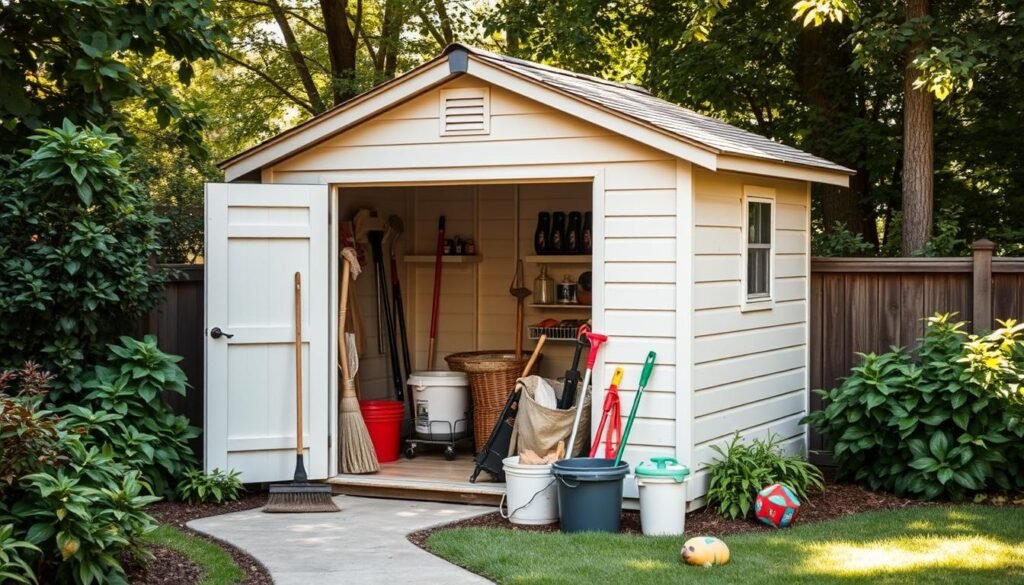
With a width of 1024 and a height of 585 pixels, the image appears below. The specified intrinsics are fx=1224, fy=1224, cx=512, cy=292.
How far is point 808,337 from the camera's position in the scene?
29.7ft

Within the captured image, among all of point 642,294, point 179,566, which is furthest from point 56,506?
point 642,294

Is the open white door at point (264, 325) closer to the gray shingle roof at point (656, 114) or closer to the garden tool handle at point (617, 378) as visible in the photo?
the gray shingle roof at point (656, 114)

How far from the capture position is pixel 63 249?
6.98 meters

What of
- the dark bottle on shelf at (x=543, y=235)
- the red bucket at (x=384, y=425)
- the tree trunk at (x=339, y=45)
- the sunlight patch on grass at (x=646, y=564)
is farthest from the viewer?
the tree trunk at (x=339, y=45)

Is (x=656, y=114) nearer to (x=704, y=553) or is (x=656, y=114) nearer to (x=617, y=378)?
(x=617, y=378)

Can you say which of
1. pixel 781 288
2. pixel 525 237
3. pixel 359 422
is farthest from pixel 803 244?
pixel 359 422

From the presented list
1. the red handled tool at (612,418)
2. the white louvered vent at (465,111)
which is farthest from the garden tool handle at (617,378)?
the white louvered vent at (465,111)

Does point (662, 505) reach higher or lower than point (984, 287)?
lower

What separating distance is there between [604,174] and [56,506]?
370cm

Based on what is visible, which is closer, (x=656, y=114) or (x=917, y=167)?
(x=656, y=114)

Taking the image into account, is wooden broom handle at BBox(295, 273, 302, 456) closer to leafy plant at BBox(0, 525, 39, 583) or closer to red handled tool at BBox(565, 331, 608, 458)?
red handled tool at BBox(565, 331, 608, 458)

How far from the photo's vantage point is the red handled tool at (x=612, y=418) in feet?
23.4

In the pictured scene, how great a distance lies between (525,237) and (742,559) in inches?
166

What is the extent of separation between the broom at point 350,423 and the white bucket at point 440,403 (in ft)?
2.47
